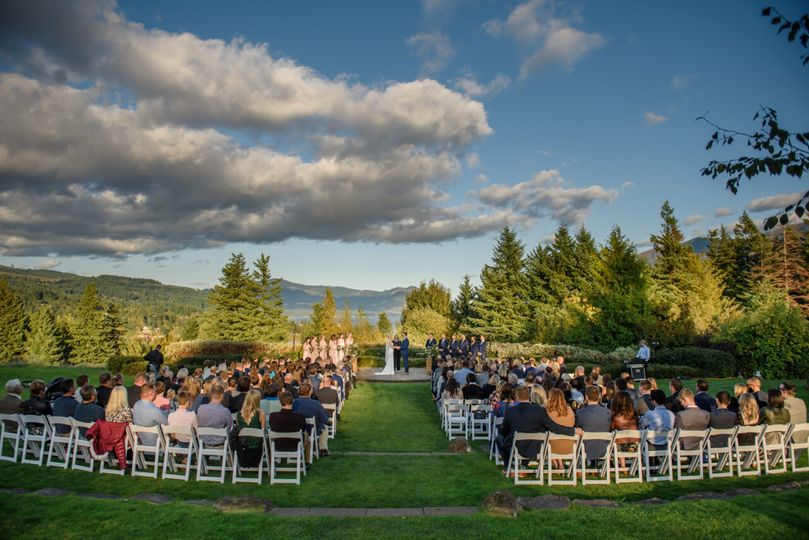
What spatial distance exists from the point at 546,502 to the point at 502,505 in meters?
0.71

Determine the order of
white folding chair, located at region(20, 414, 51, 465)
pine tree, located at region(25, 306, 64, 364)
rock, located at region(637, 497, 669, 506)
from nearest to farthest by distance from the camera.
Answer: rock, located at region(637, 497, 669, 506) → white folding chair, located at region(20, 414, 51, 465) → pine tree, located at region(25, 306, 64, 364)

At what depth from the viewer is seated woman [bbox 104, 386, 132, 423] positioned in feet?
26.2

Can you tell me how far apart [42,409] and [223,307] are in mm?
47569

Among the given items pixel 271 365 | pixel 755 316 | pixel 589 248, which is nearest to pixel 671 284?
pixel 589 248

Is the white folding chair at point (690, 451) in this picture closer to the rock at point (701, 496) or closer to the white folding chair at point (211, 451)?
the rock at point (701, 496)

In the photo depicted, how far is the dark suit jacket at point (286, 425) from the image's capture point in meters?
7.65

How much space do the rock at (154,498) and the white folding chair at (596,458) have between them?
19.0 ft

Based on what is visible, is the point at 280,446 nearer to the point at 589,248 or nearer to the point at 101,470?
the point at 101,470

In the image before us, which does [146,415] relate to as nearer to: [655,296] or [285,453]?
[285,453]

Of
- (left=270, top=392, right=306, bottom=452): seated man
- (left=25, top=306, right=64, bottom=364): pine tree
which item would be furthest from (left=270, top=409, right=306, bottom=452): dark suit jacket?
(left=25, top=306, right=64, bottom=364): pine tree

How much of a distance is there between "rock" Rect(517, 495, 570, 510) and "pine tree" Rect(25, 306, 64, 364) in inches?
2520

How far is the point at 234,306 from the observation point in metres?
54.5

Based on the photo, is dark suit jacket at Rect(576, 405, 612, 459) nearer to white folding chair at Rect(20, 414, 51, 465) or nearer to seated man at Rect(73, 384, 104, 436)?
seated man at Rect(73, 384, 104, 436)

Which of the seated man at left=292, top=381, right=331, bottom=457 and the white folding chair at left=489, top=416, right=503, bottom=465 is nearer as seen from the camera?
the white folding chair at left=489, top=416, right=503, bottom=465
